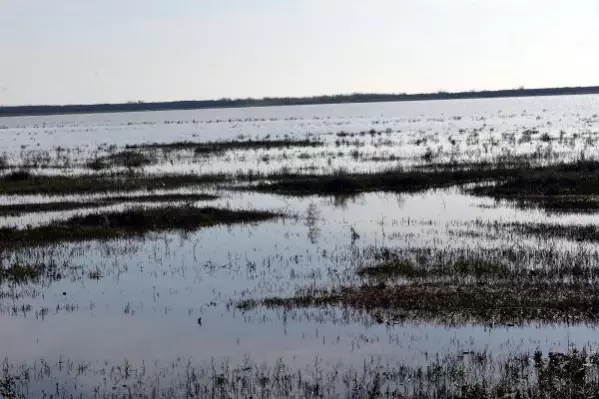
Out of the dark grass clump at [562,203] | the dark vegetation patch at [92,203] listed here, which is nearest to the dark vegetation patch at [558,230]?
the dark grass clump at [562,203]

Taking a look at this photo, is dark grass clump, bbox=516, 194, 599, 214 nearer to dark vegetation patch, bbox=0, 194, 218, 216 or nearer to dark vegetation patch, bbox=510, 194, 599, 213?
dark vegetation patch, bbox=510, 194, 599, 213

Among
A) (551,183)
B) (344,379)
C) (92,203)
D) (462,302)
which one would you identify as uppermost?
(551,183)

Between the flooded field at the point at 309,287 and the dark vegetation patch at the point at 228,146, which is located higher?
the dark vegetation patch at the point at 228,146

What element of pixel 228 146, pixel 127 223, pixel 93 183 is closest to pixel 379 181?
pixel 127 223

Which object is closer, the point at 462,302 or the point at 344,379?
the point at 344,379

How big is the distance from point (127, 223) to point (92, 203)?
5.19m

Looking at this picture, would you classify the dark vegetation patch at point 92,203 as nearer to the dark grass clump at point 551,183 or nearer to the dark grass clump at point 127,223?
the dark grass clump at point 127,223

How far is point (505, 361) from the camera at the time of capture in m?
10.1

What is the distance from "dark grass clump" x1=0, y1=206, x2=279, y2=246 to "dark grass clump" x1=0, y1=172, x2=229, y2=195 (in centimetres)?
783

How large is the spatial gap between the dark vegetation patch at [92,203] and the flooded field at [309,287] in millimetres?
109

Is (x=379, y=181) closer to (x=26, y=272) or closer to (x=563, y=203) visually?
(x=563, y=203)

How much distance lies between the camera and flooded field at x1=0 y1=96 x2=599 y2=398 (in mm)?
10008

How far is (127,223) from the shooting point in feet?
74.5

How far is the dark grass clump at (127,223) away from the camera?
21.0m
